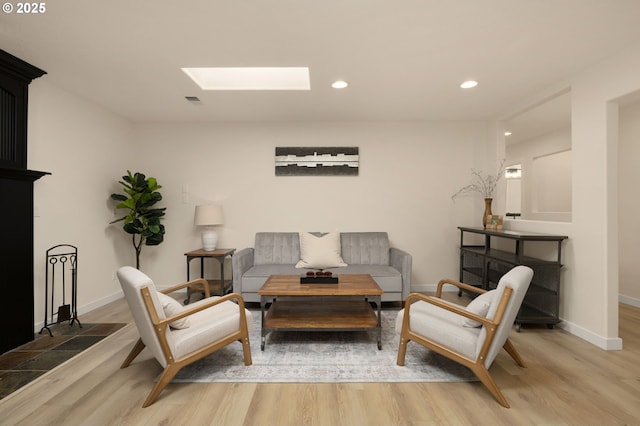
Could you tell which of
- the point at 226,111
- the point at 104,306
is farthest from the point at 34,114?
the point at 104,306

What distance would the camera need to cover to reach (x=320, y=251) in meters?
3.94

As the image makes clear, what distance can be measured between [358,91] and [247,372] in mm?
3124

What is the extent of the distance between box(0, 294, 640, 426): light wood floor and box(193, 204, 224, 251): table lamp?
1931 millimetres

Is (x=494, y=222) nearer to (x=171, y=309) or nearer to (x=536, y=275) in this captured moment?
(x=536, y=275)

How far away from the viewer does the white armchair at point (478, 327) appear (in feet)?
6.20

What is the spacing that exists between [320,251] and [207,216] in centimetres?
173

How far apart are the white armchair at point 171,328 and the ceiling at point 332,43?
1906 mm

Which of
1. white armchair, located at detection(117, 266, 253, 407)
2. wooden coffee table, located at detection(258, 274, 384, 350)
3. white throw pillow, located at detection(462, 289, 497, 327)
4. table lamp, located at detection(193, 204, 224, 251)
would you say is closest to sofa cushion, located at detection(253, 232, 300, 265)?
table lamp, located at detection(193, 204, 224, 251)

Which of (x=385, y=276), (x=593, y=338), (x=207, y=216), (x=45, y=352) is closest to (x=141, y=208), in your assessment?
(x=207, y=216)

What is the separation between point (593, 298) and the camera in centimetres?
273

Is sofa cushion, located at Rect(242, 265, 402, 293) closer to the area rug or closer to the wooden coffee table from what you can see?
the wooden coffee table

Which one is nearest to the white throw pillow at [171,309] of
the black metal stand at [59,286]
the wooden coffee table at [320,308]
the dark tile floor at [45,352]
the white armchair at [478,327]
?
the wooden coffee table at [320,308]

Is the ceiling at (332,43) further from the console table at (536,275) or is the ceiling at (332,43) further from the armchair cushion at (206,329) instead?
the armchair cushion at (206,329)

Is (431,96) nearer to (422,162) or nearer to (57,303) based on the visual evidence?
(422,162)
